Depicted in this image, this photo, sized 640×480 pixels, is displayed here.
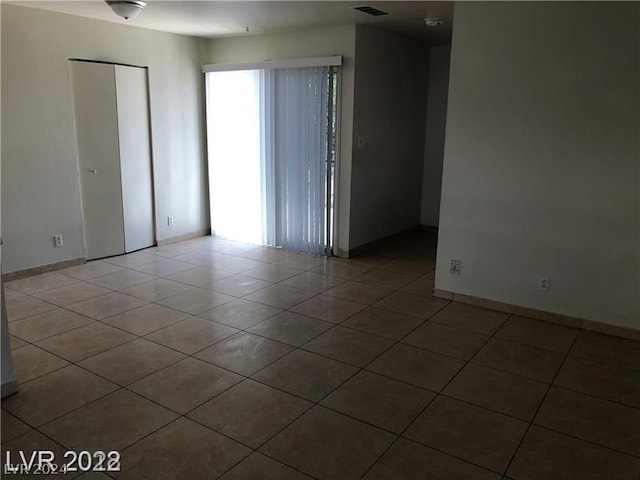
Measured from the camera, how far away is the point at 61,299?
4.20m

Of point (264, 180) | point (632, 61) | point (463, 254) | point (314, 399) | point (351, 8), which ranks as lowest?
point (314, 399)

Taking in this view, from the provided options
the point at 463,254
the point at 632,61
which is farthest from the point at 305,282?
the point at 632,61

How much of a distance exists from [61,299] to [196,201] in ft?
8.25

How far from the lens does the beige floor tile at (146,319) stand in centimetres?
367

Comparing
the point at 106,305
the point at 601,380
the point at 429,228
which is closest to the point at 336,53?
the point at 429,228

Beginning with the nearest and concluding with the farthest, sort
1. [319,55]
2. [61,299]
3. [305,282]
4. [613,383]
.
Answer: [613,383], [61,299], [305,282], [319,55]

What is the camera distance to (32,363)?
3107mm

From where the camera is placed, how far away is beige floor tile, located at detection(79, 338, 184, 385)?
9.85 feet

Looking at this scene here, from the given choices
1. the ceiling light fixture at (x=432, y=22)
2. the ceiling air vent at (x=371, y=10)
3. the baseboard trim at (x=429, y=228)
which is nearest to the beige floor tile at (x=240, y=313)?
the ceiling air vent at (x=371, y=10)

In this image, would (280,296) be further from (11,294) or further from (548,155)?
(548,155)

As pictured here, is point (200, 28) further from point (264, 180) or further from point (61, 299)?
point (61, 299)

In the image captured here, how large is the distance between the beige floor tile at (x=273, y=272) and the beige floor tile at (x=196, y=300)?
600 millimetres

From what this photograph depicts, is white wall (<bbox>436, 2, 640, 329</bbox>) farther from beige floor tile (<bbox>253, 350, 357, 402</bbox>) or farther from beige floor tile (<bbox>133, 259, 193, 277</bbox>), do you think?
beige floor tile (<bbox>133, 259, 193, 277</bbox>)

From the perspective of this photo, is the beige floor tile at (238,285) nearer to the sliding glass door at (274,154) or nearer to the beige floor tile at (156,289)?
the beige floor tile at (156,289)
